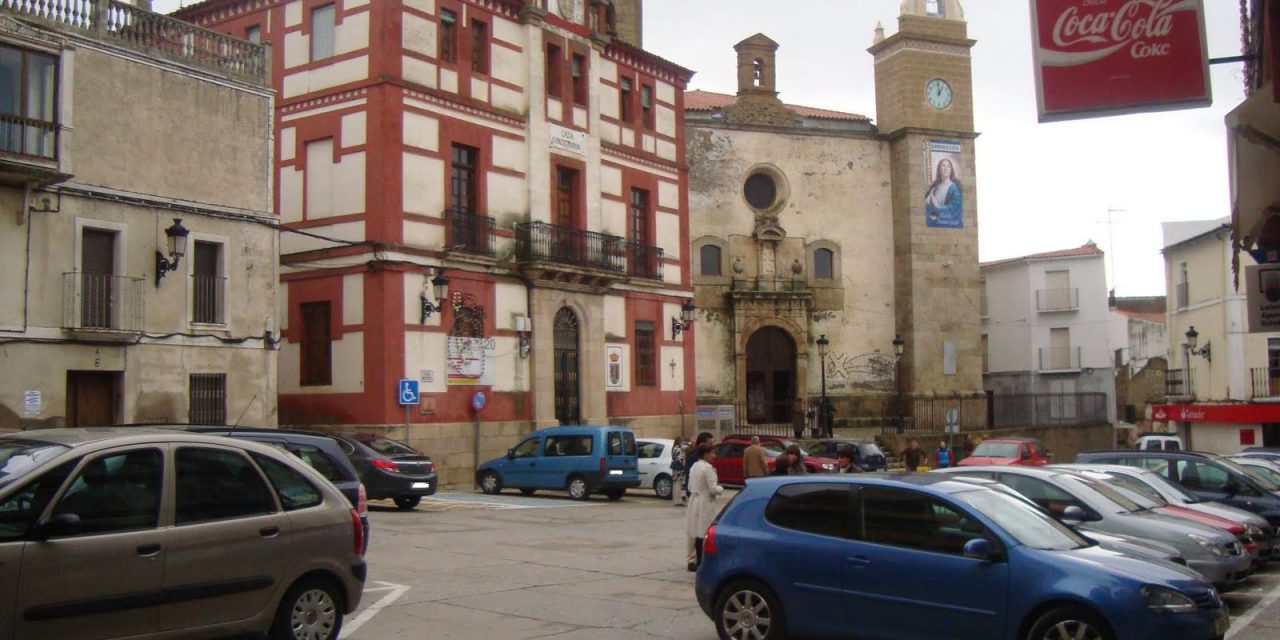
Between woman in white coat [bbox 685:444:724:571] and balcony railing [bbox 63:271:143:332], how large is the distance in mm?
12225

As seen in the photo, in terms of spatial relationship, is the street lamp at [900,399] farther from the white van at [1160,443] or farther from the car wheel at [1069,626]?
the car wheel at [1069,626]

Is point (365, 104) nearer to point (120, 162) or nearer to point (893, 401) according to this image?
point (120, 162)

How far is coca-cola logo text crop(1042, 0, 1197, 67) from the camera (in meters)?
11.1

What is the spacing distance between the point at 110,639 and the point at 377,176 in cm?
2137

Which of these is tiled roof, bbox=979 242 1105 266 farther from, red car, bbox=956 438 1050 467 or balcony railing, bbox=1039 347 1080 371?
red car, bbox=956 438 1050 467

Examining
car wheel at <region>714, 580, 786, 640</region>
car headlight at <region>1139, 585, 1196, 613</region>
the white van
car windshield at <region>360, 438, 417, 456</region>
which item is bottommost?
car wheel at <region>714, 580, 786, 640</region>

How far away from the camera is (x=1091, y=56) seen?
36.8 feet

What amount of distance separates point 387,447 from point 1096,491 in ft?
44.7

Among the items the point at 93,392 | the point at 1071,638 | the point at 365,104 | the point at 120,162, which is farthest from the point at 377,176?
the point at 1071,638

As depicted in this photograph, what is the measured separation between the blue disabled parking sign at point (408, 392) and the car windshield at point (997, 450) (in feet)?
41.8

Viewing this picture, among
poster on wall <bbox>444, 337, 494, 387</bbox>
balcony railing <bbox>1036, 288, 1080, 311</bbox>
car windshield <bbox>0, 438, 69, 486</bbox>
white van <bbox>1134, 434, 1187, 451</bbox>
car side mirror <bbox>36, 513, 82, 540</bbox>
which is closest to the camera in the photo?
car side mirror <bbox>36, 513, 82, 540</bbox>

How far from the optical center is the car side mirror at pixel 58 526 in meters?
7.59

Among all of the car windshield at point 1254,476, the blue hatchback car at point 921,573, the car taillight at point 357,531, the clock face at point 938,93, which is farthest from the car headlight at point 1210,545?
the clock face at point 938,93

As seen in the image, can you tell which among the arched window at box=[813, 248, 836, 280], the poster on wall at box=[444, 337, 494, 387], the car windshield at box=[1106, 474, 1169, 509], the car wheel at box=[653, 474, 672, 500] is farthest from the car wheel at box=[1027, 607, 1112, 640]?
the arched window at box=[813, 248, 836, 280]
